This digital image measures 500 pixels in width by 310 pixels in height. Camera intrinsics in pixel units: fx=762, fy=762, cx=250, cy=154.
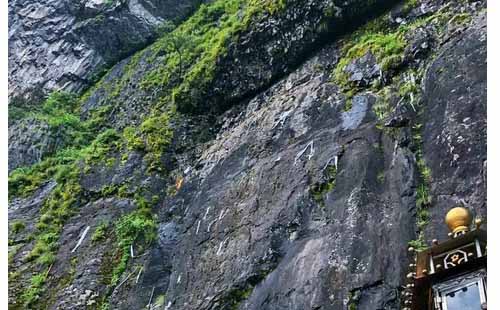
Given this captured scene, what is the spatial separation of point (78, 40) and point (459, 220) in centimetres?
1772

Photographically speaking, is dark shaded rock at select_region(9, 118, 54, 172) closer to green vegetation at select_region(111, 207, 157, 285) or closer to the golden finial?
green vegetation at select_region(111, 207, 157, 285)

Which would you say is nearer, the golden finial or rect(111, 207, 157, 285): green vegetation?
the golden finial

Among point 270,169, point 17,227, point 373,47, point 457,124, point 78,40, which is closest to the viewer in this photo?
point 457,124

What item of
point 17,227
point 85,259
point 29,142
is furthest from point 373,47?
point 29,142

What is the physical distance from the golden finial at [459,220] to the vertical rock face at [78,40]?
15992mm

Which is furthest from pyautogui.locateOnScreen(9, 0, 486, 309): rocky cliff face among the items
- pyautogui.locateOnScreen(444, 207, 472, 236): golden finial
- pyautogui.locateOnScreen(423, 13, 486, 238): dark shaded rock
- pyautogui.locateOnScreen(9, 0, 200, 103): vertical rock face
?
pyautogui.locateOnScreen(9, 0, 200, 103): vertical rock face

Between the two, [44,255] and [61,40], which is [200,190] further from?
[61,40]

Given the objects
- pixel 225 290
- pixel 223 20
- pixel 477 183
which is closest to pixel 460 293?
pixel 477 183

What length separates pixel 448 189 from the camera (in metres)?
10.6

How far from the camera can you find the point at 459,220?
364 inches

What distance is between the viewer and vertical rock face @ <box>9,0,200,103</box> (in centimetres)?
2380

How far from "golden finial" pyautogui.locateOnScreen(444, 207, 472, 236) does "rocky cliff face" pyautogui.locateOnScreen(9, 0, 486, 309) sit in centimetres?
50

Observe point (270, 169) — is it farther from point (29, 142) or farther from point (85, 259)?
point (29, 142)

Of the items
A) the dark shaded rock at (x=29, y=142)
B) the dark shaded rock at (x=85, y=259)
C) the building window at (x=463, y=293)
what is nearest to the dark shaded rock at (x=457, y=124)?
the building window at (x=463, y=293)
